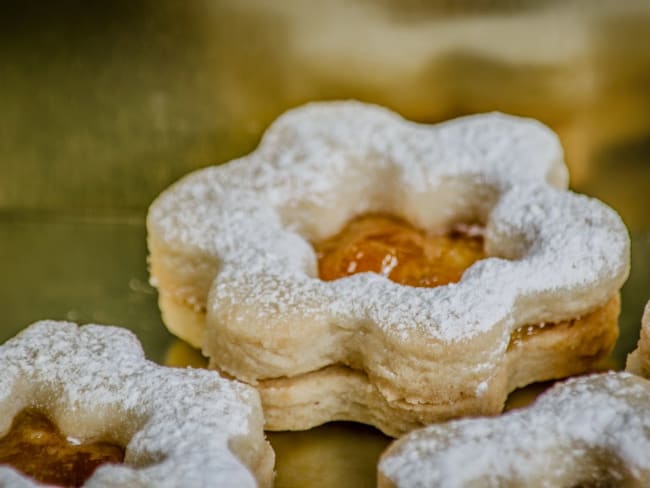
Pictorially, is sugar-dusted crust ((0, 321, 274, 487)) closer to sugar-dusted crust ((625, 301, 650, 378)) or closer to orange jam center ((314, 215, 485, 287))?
orange jam center ((314, 215, 485, 287))

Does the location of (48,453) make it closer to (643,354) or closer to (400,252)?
(400,252)

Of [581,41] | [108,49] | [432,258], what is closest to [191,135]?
[108,49]

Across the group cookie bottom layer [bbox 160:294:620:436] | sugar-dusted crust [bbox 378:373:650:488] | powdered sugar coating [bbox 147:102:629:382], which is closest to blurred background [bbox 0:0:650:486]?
powdered sugar coating [bbox 147:102:629:382]

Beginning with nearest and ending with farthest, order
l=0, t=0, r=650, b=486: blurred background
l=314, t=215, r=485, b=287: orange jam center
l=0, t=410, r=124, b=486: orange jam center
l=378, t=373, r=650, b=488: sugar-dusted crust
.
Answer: l=378, t=373, r=650, b=488: sugar-dusted crust
l=0, t=410, r=124, b=486: orange jam center
l=314, t=215, r=485, b=287: orange jam center
l=0, t=0, r=650, b=486: blurred background

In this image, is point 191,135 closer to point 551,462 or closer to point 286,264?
point 286,264

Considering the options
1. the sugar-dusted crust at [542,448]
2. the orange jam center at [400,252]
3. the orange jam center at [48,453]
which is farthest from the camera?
the orange jam center at [400,252]

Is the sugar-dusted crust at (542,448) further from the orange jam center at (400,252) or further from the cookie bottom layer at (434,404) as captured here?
the orange jam center at (400,252)

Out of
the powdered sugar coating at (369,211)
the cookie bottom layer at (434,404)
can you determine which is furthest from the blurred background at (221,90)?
the cookie bottom layer at (434,404)
